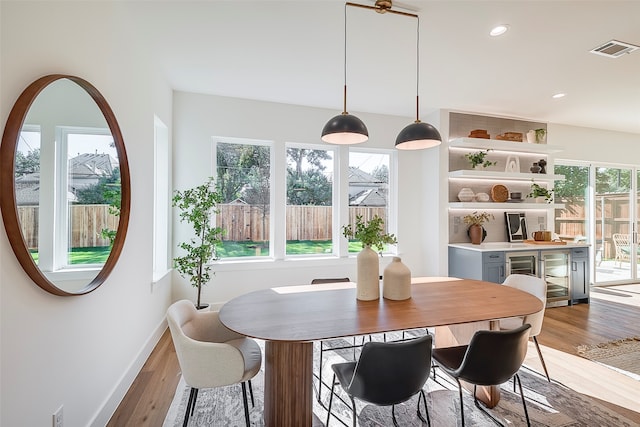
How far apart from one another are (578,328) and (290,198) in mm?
3902

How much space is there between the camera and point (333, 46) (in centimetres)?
282

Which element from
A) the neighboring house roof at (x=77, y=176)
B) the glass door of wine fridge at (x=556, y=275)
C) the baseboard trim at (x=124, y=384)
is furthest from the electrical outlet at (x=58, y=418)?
the glass door of wine fridge at (x=556, y=275)

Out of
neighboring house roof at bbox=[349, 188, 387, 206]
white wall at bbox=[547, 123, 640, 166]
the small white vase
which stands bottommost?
the small white vase

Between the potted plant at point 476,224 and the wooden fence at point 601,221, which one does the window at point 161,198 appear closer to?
the potted plant at point 476,224

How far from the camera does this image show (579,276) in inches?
182

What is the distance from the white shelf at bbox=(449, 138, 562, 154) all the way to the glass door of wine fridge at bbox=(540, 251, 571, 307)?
1624 mm

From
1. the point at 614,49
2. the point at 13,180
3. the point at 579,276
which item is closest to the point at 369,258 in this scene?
the point at 13,180

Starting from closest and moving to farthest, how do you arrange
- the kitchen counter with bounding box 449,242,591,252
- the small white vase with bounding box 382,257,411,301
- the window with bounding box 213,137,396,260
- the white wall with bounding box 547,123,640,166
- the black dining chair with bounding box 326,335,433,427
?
the black dining chair with bounding box 326,335,433,427 → the small white vase with bounding box 382,257,411,301 → the kitchen counter with bounding box 449,242,591,252 → the window with bounding box 213,137,396,260 → the white wall with bounding box 547,123,640,166

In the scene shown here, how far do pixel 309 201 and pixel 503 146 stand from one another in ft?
10.0

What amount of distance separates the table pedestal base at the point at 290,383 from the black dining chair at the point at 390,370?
27 cm

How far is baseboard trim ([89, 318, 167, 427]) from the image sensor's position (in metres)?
1.95

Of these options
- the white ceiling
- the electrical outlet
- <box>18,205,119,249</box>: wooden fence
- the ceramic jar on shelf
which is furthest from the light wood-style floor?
the white ceiling

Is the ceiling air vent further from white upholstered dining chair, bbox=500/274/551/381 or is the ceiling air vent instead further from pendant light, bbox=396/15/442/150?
white upholstered dining chair, bbox=500/274/551/381

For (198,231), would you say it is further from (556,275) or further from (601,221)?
(601,221)
